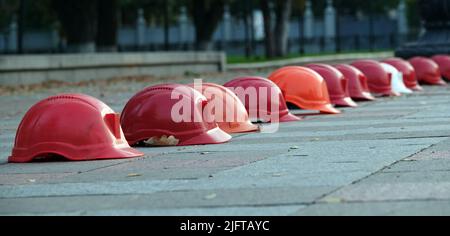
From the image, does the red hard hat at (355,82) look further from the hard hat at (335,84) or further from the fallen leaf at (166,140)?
the fallen leaf at (166,140)

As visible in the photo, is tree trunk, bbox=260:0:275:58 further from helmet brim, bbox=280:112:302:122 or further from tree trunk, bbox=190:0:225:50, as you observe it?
helmet brim, bbox=280:112:302:122

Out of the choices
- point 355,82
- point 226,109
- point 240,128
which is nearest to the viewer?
point 226,109

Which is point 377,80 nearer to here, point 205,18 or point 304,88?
point 304,88

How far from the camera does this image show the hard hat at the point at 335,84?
16.4 metres

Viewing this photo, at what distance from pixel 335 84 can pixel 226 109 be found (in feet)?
14.1

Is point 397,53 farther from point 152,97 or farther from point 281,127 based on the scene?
point 152,97

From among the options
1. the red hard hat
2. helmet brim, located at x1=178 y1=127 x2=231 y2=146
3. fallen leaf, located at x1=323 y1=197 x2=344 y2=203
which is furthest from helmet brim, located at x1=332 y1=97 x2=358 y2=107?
Result: fallen leaf, located at x1=323 y1=197 x2=344 y2=203

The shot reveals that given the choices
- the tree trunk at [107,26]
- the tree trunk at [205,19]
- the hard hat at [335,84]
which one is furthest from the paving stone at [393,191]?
the tree trunk at [205,19]

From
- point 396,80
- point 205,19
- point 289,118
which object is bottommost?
point 205,19

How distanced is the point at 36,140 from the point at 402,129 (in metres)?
4.00

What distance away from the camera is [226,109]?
12.4 m

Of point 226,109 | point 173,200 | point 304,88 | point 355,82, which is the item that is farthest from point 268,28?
point 173,200

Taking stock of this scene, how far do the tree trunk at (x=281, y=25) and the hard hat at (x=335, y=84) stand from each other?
35.0 m

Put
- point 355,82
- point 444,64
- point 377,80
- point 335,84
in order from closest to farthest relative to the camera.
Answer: point 335,84
point 355,82
point 377,80
point 444,64
